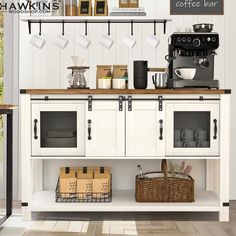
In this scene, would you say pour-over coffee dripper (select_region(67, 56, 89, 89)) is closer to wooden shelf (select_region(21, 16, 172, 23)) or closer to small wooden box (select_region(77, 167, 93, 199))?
wooden shelf (select_region(21, 16, 172, 23))

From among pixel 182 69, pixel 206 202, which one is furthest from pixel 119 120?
pixel 206 202

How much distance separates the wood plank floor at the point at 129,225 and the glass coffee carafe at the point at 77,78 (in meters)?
1.02

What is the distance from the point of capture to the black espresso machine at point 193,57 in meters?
4.38

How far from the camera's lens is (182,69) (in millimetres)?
4418

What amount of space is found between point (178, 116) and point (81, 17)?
3.80ft

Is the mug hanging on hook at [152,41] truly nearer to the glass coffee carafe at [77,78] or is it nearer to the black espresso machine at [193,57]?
the black espresso machine at [193,57]

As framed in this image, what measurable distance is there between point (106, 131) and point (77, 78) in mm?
517

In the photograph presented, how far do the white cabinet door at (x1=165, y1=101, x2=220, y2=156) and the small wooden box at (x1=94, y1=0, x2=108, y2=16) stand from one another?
99 cm

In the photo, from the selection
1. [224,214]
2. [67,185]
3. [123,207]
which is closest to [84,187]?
[67,185]

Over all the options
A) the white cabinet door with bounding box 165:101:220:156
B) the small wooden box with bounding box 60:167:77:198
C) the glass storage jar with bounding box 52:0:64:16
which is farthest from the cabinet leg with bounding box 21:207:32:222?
the glass storage jar with bounding box 52:0:64:16

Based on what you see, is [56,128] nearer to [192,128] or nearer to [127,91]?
[127,91]

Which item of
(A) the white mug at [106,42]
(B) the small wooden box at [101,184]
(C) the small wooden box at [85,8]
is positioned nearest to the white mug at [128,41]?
(A) the white mug at [106,42]

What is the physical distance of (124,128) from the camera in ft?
14.2

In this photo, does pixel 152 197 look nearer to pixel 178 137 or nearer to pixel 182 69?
pixel 178 137
